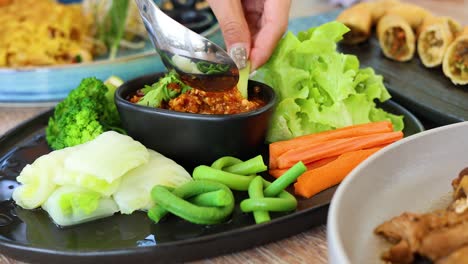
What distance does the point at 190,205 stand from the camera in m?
1.51

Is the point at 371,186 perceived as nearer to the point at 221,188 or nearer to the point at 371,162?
the point at 371,162

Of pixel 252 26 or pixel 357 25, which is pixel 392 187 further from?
pixel 357 25

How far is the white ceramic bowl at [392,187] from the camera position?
116cm

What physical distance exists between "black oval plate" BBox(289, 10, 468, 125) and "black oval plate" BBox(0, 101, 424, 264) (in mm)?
783

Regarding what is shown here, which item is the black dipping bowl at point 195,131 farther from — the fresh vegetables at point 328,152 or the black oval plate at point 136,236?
the black oval plate at point 136,236

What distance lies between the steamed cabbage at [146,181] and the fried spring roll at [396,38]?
1587 millimetres

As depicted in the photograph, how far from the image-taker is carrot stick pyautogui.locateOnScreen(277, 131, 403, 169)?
1846 mm

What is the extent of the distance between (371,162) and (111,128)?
1.14 meters

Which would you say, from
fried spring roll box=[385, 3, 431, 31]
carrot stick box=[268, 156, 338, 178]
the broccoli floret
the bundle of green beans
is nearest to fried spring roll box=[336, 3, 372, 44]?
fried spring roll box=[385, 3, 431, 31]

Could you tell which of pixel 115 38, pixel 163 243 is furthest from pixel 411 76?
pixel 115 38

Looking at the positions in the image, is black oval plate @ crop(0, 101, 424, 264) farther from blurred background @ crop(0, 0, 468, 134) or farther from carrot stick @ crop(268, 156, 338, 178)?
blurred background @ crop(0, 0, 468, 134)

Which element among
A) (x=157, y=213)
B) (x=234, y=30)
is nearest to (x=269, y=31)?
(x=234, y=30)

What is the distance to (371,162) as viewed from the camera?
1.31 metres

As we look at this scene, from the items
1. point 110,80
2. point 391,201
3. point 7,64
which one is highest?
point 391,201
